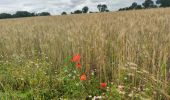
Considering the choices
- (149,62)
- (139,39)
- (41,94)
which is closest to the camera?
(149,62)

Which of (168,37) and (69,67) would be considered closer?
(168,37)

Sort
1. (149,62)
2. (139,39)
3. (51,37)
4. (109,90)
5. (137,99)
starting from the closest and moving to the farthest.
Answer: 1. (137,99)
2. (109,90)
3. (149,62)
4. (139,39)
5. (51,37)

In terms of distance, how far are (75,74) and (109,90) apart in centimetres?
98

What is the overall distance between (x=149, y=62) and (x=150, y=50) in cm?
52

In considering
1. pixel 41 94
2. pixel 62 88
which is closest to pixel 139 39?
pixel 62 88

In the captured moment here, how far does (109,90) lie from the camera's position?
3.19 m

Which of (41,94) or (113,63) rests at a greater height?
(113,63)

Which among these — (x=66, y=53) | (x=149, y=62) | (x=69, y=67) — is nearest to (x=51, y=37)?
(x=66, y=53)

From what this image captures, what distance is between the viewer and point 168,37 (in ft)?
13.4

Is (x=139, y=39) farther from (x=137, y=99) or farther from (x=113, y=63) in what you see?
(x=137, y=99)

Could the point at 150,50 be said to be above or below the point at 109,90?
above

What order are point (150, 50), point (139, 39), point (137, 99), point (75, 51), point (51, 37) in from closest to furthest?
point (137, 99)
point (150, 50)
point (139, 39)
point (75, 51)
point (51, 37)

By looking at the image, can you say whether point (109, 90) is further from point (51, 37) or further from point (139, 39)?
point (51, 37)

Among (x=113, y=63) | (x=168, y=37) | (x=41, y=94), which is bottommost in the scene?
(x=41, y=94)
